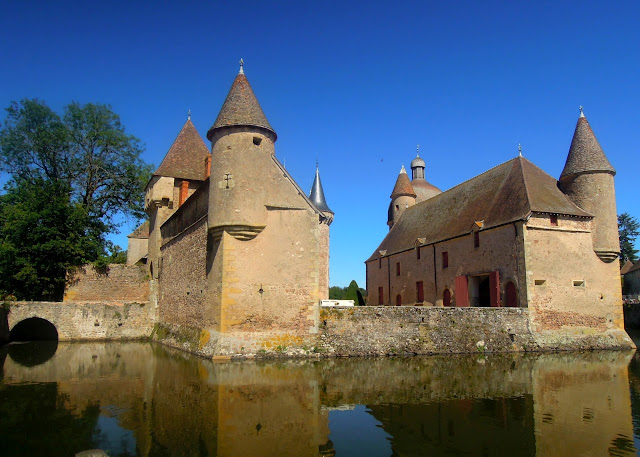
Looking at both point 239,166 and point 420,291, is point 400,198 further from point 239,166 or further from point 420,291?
point 239,166

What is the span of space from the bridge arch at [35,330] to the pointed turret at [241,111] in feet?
54.2

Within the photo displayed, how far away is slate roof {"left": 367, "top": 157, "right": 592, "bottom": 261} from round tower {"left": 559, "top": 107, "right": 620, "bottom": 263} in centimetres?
50

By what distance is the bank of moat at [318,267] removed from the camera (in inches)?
608

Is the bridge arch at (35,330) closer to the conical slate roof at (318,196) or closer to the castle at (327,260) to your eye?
the castle at (327,260)

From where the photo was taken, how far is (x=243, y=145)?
1573 centimetres

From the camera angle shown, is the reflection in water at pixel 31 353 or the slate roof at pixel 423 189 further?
the slate roof at pixel 423 189

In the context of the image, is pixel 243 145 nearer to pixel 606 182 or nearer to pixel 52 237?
pixel 52 237

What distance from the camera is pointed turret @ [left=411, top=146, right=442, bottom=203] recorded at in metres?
45.2

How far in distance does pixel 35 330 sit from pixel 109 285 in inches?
231

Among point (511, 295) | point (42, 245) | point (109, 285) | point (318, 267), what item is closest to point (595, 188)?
point (511, 295)

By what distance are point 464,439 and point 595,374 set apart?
7.77 m

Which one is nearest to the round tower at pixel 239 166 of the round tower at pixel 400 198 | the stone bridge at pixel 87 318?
the stone bridge at pixel 87 318

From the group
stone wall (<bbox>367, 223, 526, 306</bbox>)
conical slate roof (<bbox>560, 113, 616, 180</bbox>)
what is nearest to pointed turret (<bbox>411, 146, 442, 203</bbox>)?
stone wall (<bbox>367, 223, 526, 306</bbox>)

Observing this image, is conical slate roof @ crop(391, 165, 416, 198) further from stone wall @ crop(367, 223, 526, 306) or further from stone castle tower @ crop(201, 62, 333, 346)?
stone castle tower @ crop(201, 62, 333, 346)
